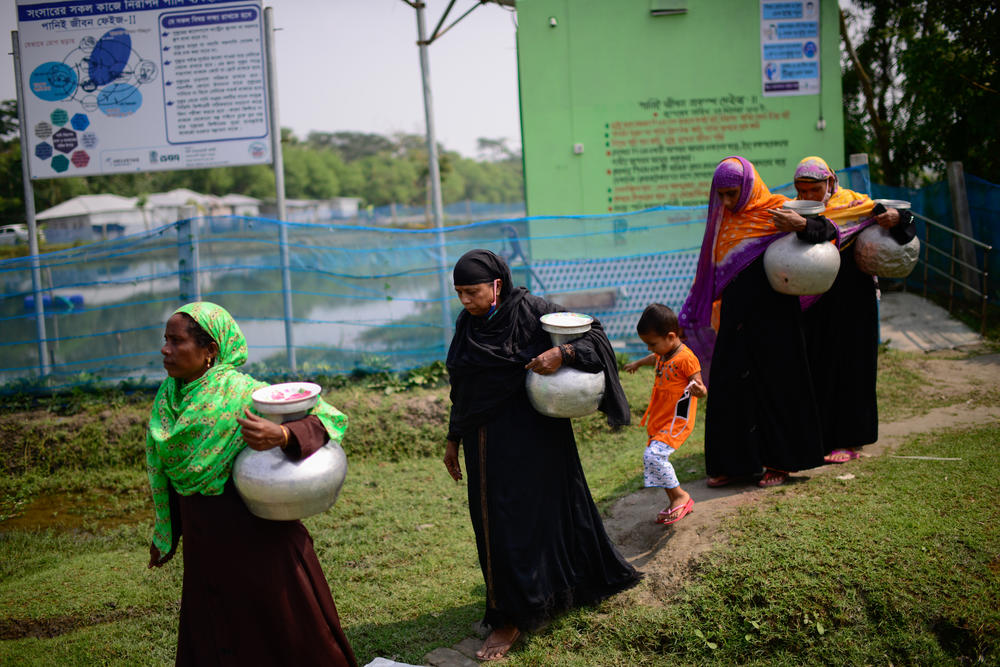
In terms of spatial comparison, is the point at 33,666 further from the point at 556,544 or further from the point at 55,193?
the point at 55,193

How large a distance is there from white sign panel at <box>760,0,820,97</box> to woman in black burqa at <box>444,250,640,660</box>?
7878 millimetres

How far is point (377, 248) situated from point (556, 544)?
15.8ft

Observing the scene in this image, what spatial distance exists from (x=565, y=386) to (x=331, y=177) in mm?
68554

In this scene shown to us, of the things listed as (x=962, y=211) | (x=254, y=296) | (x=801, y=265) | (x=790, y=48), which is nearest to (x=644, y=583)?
(x=801, y=265)

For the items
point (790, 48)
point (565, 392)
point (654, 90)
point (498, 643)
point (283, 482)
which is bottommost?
point (498, 643)

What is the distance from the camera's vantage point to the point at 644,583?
3.66 m

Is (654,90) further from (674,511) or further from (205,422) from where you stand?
(205,422)

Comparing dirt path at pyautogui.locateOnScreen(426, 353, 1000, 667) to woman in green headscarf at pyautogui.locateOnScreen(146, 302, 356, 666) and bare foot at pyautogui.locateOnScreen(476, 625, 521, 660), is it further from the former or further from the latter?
woman in green headscarf at pyautogui.locateOnScreen(146, 302, 356, 666)

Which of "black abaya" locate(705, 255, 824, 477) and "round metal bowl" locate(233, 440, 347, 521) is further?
"black abaya" locate(705, 255, 824, 477)

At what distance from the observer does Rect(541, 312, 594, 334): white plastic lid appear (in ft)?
10.5

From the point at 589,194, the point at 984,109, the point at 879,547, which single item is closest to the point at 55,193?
the point at 589,194

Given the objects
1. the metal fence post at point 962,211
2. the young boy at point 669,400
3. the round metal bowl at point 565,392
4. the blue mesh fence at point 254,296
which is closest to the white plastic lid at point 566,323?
the round metal bowl at point 565,392

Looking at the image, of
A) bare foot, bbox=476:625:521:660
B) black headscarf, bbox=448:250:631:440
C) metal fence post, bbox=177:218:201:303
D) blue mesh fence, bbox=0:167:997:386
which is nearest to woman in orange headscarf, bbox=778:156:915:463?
black headscarf, bbox=448:250:631:440

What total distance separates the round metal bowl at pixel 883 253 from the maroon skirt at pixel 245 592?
357 cm
